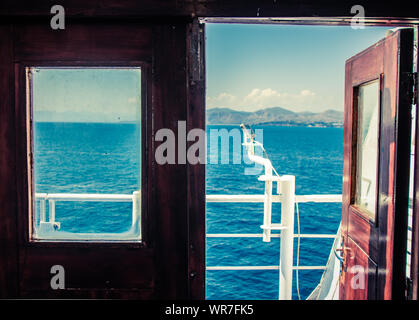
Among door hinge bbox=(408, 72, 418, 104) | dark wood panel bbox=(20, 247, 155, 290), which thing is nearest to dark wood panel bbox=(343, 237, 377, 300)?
door hinge bbox=(408, 72, 418, 104)

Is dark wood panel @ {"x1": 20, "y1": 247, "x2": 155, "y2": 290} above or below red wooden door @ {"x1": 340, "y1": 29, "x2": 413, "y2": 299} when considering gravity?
below

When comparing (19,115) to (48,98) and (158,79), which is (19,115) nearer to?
(48,98)

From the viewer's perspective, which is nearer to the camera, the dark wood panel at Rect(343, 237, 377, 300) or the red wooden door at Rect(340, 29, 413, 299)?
the red wooden door at Rect(340, 29, 413, 299)

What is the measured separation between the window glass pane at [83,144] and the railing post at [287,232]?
1668mm

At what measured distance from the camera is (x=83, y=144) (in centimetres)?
166

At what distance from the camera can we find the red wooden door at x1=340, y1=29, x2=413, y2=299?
5.31 ft

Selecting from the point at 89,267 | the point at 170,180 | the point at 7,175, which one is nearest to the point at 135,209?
the point at 170,180

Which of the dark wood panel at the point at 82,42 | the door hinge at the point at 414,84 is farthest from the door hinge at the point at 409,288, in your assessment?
the dark wood panel at the point at 82,42

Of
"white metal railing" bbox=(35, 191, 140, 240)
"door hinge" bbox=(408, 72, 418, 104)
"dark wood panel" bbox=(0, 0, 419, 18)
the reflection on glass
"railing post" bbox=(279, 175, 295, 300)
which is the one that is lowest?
"railing post" bbox=(279, 175, 295, 300)

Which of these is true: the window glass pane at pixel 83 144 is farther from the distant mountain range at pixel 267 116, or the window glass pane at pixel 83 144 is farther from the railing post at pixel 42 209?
the distant mountain range at pixel 267 116

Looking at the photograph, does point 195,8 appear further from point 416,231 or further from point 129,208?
point 416,231

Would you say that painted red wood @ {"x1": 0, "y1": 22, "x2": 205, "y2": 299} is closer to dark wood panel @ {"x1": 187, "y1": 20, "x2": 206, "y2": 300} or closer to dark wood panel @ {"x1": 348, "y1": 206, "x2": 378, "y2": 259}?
dark wood panel @ {"x1": 187, "y1": 20, "x2": 206, "y2": 300}
